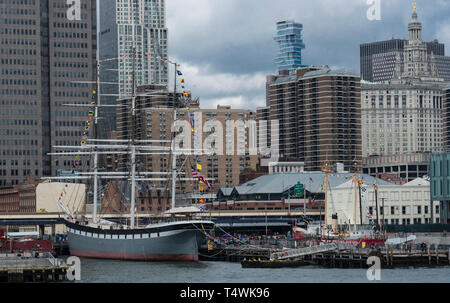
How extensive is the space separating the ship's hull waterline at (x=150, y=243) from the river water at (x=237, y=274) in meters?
6.18

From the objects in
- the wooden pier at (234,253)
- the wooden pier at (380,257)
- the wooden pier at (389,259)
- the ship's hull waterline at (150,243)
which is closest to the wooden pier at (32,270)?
the ship's hull waterline at (150,243)

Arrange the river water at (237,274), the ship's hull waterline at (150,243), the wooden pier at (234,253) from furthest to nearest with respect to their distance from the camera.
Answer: the wooden pier at (234,253), the ship's hull waterline at (150,243), the river water at (237,274)

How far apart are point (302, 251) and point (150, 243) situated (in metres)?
20.7

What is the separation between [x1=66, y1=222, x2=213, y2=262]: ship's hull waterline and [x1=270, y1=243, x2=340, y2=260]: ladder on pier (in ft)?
41.9

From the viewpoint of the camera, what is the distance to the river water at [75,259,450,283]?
82.0 m

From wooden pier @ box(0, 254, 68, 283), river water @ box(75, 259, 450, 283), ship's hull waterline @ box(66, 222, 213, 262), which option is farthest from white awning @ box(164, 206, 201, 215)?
wooden pier @ box(0, 254, 68, 283)

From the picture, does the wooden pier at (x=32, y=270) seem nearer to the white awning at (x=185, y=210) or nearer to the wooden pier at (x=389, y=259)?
the white awning at (x=185, y=210)

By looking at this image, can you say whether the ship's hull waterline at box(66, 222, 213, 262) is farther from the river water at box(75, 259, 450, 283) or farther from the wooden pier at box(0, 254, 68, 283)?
the wooden pier at box(0, 254, 68, 283)

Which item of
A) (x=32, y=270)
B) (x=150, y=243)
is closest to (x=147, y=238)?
(x=150, y=243)

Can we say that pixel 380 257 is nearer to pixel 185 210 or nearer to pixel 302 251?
pixel 302 251

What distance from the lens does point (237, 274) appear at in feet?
297

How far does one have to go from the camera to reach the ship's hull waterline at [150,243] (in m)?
112
